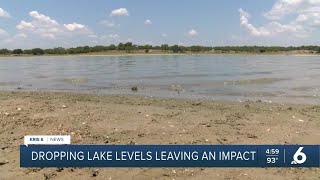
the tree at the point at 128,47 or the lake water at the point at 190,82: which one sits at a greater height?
the tree at the point at 128,47

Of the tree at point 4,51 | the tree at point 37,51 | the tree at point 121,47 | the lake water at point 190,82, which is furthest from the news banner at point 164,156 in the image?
the tree at point 4,51

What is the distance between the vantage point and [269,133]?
1091 cm

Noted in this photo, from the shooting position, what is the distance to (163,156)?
782 centimetres

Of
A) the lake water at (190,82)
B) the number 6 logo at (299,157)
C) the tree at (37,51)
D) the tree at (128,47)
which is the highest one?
the tree at (128,47)

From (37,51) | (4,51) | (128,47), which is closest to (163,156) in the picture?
(128,47)

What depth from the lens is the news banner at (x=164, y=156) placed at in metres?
7.82

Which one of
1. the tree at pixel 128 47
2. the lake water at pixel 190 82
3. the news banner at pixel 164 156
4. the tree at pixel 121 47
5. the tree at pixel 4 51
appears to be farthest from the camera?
the tree at pixel 4 51

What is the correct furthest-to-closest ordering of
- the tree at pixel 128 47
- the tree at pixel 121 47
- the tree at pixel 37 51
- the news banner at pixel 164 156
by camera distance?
the tree at pixel 121 47
the tree at pixel 37 51
the tree at pixel 128 47
the news banner at pixel 164 156

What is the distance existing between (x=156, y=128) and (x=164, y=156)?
11.6ft

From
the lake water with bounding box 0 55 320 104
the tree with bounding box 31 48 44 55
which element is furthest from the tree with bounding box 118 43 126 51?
the lake water with bounding box 0 55 320 104

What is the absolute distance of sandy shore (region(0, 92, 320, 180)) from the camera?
805cm

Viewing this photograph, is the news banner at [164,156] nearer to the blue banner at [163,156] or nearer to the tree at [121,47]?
the blue banner at [163,156]

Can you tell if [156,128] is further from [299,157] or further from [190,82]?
[190,82]

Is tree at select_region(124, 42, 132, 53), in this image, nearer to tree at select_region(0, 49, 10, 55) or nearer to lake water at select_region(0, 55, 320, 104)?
tree at select_region(0, 49, 10, 55)
